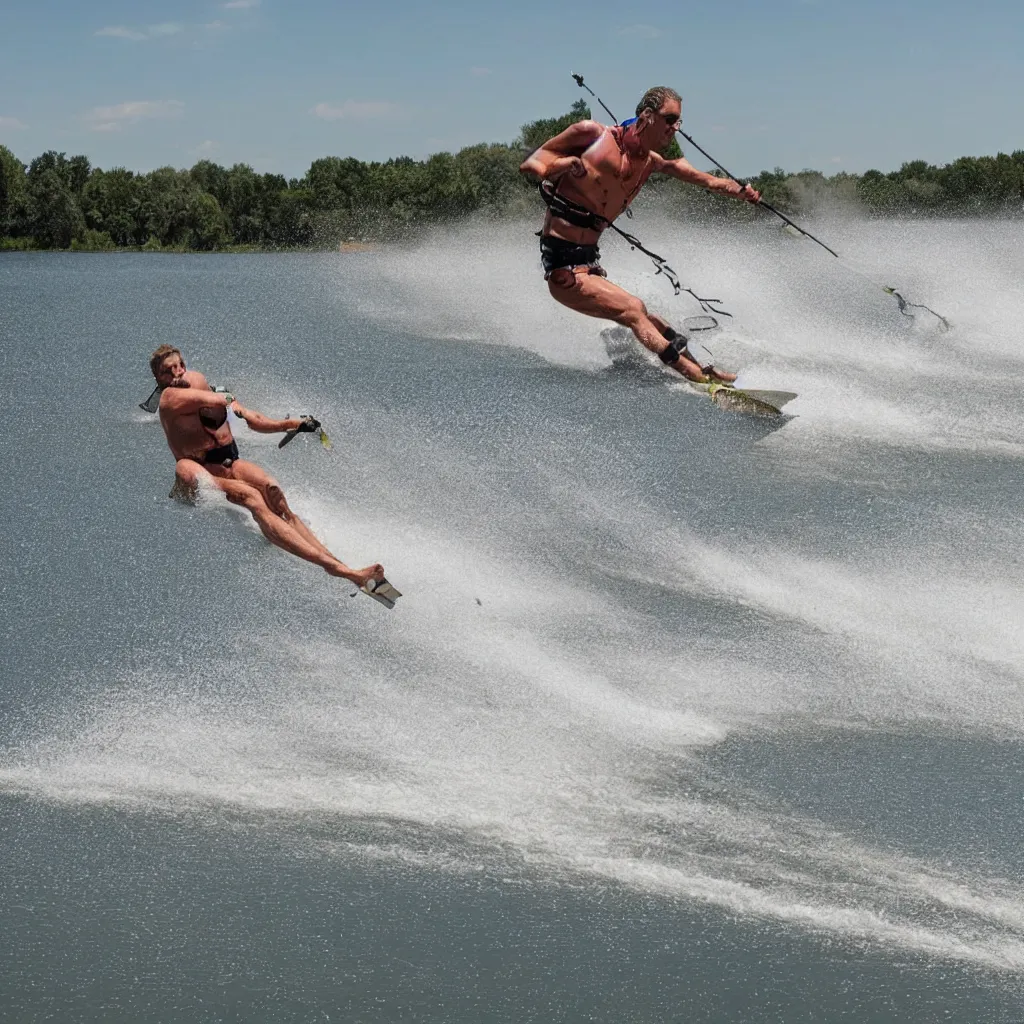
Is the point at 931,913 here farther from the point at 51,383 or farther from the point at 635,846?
the point at 51,383

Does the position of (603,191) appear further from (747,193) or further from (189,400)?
(189,400)

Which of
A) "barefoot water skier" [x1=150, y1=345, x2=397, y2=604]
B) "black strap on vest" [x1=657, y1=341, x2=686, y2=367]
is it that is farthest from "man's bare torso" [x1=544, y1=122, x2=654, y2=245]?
"barefoot water skier" [x1=150, y1=345, x2=397, y2=604]

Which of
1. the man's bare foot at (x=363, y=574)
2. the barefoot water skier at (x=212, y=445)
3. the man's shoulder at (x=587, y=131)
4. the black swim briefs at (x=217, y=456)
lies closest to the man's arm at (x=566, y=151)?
the man's shoulder at (x=587, y=131)

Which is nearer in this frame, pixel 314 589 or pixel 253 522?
pixel 253 522

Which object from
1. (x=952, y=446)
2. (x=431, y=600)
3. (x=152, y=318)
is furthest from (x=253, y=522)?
(x=152, y=318)

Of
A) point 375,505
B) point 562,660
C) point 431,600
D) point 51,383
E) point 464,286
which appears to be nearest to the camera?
point 562,660

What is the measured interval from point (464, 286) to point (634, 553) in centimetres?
1284

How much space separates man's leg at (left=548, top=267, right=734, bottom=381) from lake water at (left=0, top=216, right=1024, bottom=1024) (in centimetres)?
65

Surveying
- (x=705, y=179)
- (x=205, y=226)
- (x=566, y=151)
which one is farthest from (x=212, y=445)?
(x=205, y=226)

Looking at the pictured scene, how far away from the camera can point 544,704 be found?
355 inches

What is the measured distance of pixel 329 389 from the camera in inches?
667

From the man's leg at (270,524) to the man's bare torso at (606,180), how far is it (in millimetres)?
3187

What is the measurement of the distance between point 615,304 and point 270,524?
3.37 m

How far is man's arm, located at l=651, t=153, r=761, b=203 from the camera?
10.2 metres
